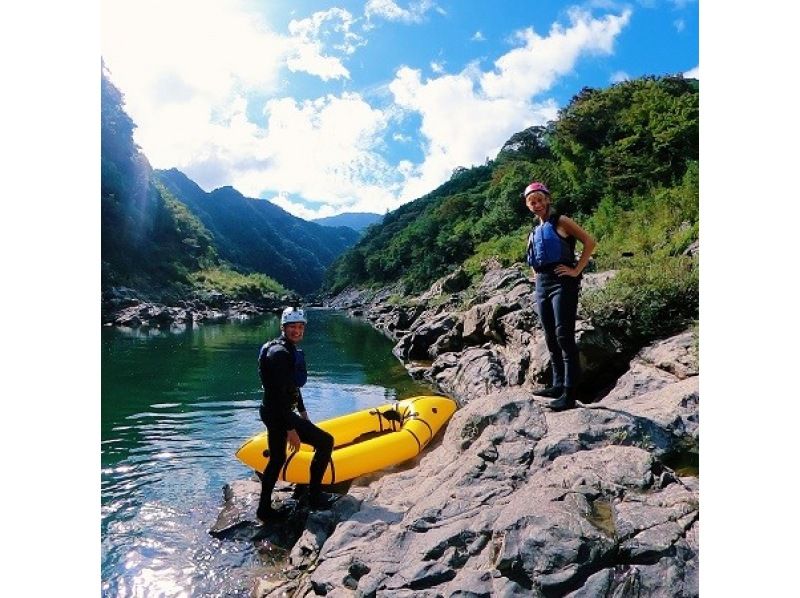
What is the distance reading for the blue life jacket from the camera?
17.7ft

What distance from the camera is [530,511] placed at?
3.86 meters

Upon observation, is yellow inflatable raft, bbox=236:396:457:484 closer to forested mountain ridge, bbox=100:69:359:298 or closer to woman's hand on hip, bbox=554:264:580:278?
woman's hand on hip, bbox=554:264:580:278

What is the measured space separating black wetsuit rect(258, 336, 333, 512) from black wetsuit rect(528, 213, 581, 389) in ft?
8.20

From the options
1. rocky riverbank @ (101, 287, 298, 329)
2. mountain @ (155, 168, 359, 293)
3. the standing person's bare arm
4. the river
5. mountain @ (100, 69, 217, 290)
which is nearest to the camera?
the standing person's bare arm

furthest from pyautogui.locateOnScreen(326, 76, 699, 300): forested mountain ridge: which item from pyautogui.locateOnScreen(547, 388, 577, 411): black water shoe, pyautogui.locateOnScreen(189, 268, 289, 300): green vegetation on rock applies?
pyautogui.locateOnScreen(189, 268, 289, 300): green vegetation on rock

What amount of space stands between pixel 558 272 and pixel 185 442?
712 centimetres

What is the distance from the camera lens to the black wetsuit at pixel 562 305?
17.7 feet

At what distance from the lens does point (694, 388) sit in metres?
5.90

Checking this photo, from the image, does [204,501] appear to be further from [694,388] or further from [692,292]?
[692,292]

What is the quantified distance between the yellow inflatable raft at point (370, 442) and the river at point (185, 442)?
933 millimetres

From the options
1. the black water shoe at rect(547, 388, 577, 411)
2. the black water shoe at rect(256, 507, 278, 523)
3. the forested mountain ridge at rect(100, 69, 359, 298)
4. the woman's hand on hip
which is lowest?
the black water shoe at rect(256, 507, 278, 523)

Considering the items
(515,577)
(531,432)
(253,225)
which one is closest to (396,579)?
(515,577)

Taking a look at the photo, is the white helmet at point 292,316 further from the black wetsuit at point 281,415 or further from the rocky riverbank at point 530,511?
the rocky riverbank at point 530,511

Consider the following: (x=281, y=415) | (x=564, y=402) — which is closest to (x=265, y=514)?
(x=281, y=415)
